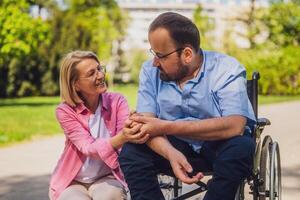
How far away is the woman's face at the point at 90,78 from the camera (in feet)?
11.1

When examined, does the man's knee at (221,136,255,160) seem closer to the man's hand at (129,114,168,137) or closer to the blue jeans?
the blue jeans

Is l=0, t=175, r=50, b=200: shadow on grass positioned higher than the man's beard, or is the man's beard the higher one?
the man's beard

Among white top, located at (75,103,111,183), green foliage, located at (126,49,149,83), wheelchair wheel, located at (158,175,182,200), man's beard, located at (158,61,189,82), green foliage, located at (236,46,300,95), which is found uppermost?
man's beard, located at (158,61,189,82)

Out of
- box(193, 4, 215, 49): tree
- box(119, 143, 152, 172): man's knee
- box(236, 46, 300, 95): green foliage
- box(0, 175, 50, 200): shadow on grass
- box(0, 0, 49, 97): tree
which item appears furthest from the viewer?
box(193, 4, 215, 49): tree

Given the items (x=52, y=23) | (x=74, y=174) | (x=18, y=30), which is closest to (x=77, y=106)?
(x=74, y=174)

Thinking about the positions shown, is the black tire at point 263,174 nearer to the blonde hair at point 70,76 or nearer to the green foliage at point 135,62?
the blonde hair at point 70,76

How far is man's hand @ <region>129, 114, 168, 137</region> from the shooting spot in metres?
2.96

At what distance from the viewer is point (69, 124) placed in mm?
3365

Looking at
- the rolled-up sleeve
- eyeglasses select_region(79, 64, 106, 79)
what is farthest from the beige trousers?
eyeglasses select_region(79, 64, 106, 79)

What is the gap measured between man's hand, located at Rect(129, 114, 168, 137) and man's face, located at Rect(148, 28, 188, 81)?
0.85ft

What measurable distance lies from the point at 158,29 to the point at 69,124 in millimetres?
736

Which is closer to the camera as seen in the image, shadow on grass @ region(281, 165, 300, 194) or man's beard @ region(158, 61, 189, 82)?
man's beard @ region(158, 61, 189, 82)

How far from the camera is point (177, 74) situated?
3.12 meters

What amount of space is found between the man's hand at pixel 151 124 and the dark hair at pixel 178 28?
1.17ft
